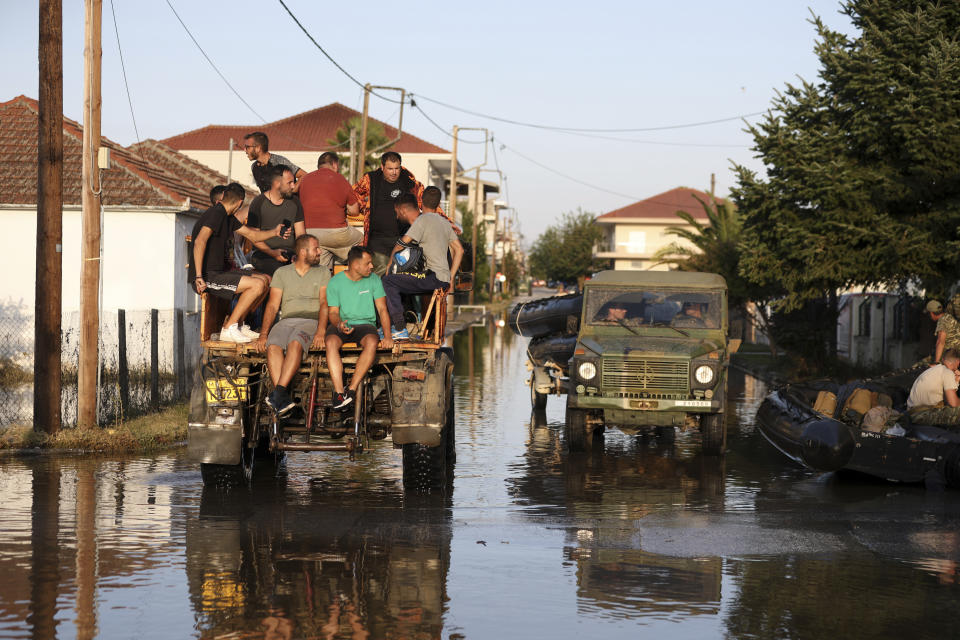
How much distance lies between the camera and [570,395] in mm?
14875

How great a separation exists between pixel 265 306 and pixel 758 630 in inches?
273

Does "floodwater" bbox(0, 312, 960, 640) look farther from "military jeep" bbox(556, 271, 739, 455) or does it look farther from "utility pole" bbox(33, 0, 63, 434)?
"utility pole" bbox(33, 0, 63, 434)

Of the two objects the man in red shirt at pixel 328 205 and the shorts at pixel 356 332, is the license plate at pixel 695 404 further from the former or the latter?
the shorts at pixel 356 332

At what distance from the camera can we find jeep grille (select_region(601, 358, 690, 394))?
14.6 meters

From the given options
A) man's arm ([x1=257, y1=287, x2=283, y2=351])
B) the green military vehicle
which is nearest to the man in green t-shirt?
man's arm ([x1=257, y1=287, x2=283, y2=351])

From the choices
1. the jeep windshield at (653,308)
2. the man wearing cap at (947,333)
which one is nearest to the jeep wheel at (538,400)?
the jeep windshield at (653,308)

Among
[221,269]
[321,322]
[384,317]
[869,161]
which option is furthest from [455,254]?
[869,161]

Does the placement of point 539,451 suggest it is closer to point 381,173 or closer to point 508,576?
point 381,173

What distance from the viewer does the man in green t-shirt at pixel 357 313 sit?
11.2 metres

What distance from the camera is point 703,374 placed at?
14617 millimetres

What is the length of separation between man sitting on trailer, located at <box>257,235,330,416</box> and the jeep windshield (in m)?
5.27

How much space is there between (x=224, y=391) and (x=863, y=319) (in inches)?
993

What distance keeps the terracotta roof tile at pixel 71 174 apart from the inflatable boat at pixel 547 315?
10.5 metres

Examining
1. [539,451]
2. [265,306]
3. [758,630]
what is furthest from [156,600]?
[539,451]
